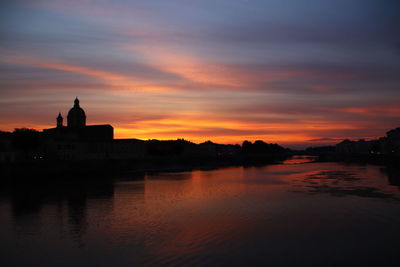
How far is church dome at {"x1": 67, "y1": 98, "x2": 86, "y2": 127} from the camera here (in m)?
120

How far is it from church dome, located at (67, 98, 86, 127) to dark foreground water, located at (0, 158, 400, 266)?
86.4 metres

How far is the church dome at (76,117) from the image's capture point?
120000mm

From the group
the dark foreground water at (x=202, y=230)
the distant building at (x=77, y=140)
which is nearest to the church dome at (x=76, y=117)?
the distant building at (x=77, y=140)

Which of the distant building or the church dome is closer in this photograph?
the distant building

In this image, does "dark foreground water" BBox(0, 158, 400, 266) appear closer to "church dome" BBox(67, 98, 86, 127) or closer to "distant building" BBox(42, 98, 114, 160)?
"distant building" BBox(42, 98, 114, 160)

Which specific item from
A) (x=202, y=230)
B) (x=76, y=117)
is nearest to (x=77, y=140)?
(x=76, y=117)

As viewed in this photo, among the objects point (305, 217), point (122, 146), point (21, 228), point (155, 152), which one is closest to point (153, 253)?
point (21, 228)

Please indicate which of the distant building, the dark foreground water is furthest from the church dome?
the dark foreground water

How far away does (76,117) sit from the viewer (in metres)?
120

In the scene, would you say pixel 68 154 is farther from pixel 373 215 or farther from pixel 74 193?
pixel 373 215

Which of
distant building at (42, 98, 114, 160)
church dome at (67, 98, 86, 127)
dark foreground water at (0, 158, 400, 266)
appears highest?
church dome at (67, 98, 86, 127)

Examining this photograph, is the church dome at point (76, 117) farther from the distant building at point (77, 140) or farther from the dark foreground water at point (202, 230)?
the dark foreground water at point (202, 230)

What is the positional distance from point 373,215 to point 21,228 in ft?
77.0

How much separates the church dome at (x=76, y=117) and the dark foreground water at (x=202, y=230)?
283ft
